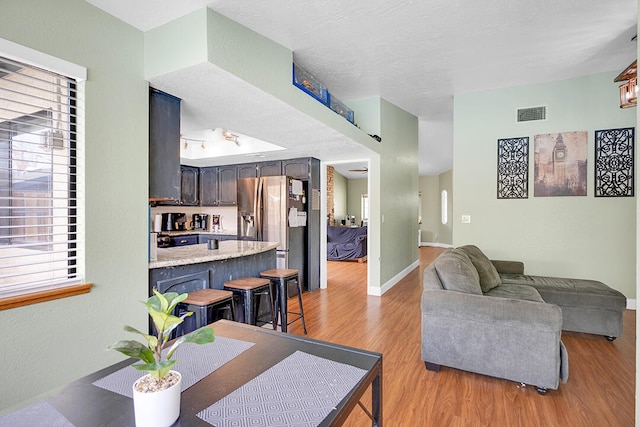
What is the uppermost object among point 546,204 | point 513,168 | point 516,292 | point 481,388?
point 513,168

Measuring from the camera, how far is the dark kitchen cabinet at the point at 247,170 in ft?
17.0

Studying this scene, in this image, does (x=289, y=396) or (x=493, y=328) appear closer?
(x=289, y=396)

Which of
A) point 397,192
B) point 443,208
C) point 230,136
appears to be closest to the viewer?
point 230,136

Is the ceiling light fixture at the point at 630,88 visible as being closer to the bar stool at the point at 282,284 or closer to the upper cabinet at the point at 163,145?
the bar stool at the point at 282,284

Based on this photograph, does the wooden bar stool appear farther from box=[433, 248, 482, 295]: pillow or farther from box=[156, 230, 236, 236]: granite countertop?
box=[156, 230, 236, 236]: granite countertop

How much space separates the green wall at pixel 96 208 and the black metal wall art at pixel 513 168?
4.31 meters

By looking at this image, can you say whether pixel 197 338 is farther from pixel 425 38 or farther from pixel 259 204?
pixel 259 204

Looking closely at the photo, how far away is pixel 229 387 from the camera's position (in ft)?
3.08

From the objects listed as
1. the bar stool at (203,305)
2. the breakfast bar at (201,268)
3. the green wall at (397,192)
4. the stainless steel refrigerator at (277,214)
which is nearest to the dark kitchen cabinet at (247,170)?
the stainless steel refrigerator at (277,214)

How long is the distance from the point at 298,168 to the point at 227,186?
58.8 inches

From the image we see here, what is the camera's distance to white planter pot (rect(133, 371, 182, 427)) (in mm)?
728

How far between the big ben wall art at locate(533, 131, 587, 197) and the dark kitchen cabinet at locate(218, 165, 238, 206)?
15.0 ft

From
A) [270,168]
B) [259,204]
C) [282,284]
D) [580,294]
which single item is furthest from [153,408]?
[270,168]

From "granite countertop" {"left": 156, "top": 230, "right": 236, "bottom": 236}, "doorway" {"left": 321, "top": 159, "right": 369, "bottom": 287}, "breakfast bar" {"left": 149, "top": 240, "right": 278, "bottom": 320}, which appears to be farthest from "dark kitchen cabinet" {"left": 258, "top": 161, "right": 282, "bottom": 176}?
"breakfast bar" {"left": 149, "top": 240, "right": 278, "bottom": 320}
